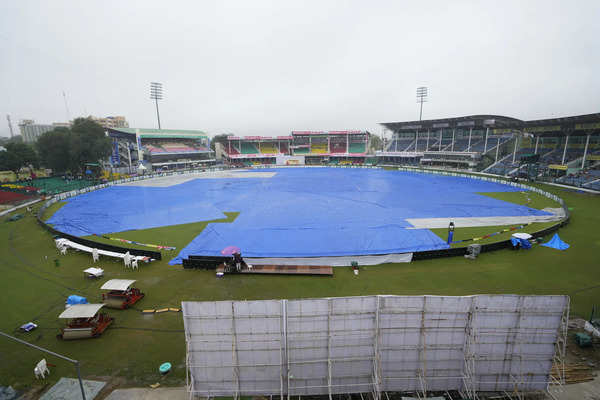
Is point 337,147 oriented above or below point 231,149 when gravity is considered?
above

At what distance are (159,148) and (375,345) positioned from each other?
82062 millimetres

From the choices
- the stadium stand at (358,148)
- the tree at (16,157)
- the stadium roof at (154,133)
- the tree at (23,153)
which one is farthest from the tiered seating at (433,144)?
the tree at (16,157)

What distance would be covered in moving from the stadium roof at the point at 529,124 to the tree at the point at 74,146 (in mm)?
78824

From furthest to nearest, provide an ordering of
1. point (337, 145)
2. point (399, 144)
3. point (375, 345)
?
1. point (337, 145)
2. point (399, 144)
3. point (375, 345)

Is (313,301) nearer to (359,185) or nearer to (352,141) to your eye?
(359,185)

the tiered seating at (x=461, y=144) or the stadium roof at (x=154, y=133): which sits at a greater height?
the stadium roof at (x=154, y=133)

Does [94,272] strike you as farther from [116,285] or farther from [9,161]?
[9,161]

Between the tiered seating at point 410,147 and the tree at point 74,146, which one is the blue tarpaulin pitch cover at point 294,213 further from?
the tiered seating at point 410,147

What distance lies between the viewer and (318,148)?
306 ft

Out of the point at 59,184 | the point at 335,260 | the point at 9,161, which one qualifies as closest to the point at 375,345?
the point at 335,260

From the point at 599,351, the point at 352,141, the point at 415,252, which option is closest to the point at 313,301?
the point at 599,351

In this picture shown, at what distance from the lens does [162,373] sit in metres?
8.14

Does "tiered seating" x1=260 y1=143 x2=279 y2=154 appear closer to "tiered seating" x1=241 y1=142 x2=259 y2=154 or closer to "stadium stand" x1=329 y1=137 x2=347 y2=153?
"tiered seating" x1=241 y1=142 x2=259 y2=154

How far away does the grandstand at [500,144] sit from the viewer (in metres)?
43.7
